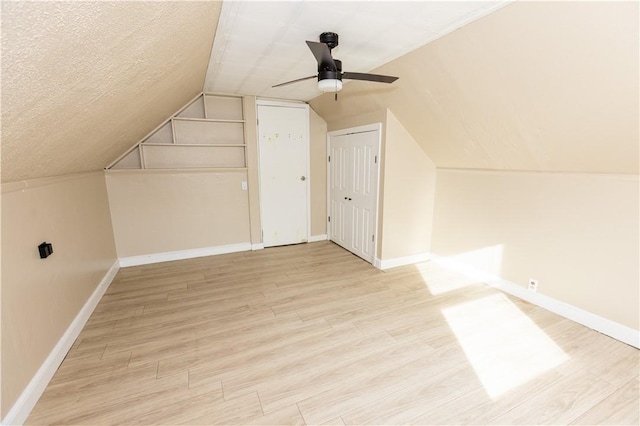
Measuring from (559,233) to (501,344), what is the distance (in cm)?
115

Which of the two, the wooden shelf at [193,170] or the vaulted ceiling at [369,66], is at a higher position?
→ the vaulted ceiling at [369,66]

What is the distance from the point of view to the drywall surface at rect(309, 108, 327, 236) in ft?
14.5

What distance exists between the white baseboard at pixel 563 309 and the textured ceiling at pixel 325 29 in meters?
2.47

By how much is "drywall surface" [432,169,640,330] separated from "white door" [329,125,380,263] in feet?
3.36

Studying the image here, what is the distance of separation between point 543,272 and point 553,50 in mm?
1938

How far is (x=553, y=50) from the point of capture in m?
1.65

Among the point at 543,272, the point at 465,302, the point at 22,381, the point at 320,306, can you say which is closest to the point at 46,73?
the point at 22,381

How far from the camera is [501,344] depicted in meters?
2.16

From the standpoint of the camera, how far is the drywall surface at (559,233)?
2137mm

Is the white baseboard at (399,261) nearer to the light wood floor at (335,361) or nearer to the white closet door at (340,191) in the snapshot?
the light wood floor at (335,361)

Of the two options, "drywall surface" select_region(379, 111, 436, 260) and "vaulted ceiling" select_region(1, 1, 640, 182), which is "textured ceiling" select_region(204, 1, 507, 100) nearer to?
"vaulted ceiling" select_region(1, 1, 640, 182)

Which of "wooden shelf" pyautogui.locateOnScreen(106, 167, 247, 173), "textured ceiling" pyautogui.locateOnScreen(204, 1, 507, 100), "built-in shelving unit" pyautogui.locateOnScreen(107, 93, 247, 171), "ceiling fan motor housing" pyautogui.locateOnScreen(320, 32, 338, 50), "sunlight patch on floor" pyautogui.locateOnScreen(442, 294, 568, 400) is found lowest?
"sunlight patch on floor" pyautogui.locateOnScreen(442, 294, 568, 400)

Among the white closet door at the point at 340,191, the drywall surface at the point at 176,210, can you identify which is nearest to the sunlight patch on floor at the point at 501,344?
the white closet door at the point at 340,191

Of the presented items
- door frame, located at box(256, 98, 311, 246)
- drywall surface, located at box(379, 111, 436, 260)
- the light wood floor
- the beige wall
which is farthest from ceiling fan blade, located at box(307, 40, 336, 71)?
door frame, located at box(256, 98, 311, 246)
